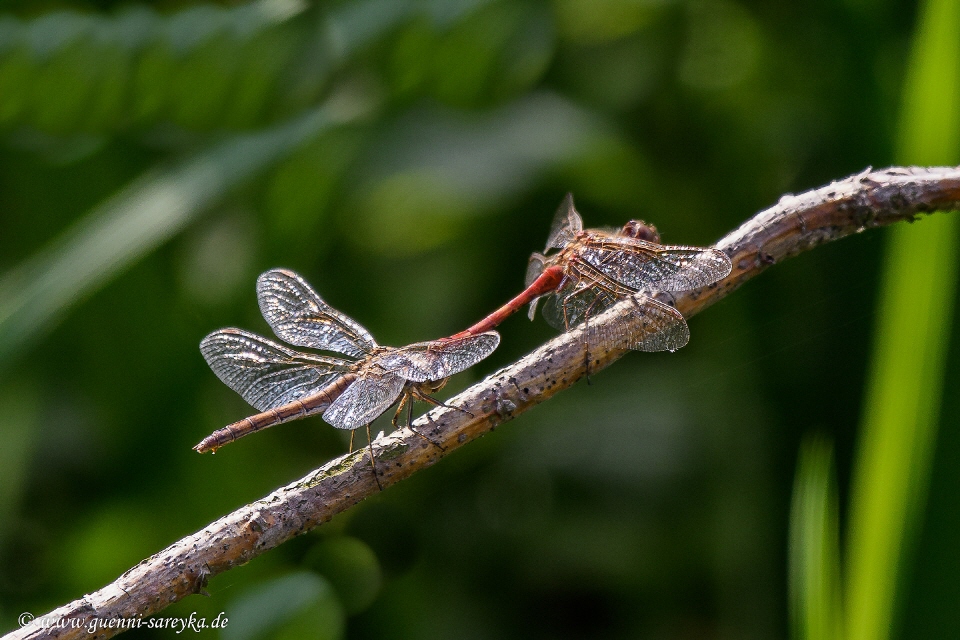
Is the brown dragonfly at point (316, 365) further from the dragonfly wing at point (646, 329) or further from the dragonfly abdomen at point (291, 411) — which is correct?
the dragonfly wing at point (646, 329)

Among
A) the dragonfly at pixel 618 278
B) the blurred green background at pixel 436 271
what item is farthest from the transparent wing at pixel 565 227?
the blurred green background at pixel 436 271

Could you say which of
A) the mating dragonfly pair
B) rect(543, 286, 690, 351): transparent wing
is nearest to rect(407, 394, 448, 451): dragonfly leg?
the mating dragonfly pair

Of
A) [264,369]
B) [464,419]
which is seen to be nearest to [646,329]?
[464,419]

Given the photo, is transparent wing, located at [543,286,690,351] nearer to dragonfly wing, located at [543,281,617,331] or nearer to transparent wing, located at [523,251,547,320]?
dragonfly wing, located at [543,281,617,331]

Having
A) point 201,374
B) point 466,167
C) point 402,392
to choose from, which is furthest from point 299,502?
point 466,167

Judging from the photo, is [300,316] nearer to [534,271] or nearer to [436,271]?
[534,271]

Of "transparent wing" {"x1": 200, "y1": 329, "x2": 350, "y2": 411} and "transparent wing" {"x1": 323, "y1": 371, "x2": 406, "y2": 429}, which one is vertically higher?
"transparent wing" {"x1": 200, "y1": 329, "x2": 350, "y2": 411}

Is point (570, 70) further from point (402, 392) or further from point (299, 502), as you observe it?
point (299, 502)
